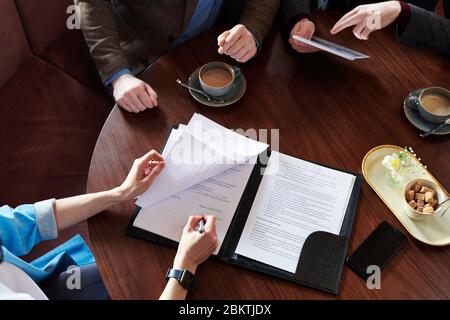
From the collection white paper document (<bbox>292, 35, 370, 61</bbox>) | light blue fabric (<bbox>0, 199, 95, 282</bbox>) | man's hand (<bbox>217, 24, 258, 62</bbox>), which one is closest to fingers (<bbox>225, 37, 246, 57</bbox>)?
man's hand (<bbox>217, 24, 258, 62</bbox>)

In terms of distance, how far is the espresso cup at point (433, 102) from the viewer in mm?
1026

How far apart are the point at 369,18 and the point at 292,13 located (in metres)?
0.21

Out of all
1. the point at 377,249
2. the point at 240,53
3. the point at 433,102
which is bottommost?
the point at 377,249

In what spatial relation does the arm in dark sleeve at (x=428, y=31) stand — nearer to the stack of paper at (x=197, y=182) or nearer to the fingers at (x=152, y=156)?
the stack of paper at (x=197, y=182)

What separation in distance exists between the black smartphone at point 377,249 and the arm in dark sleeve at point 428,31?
554 mm

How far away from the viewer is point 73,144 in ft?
4.45

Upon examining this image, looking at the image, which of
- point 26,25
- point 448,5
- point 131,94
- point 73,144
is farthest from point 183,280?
point 448,5

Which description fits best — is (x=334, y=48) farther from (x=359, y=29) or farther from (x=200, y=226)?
(x=200, y=226)

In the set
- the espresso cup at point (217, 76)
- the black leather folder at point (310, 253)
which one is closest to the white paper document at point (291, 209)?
the black leather folder at point (310, 253)

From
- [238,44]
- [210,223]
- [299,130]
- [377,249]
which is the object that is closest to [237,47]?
[238,44]

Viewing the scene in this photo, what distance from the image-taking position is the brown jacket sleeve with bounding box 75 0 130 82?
116cm

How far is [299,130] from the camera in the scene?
1041mm

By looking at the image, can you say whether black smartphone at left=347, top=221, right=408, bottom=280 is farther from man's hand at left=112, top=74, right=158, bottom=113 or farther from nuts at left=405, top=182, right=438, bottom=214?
man's hand at left=112, top=74, right=158, bottom=113
